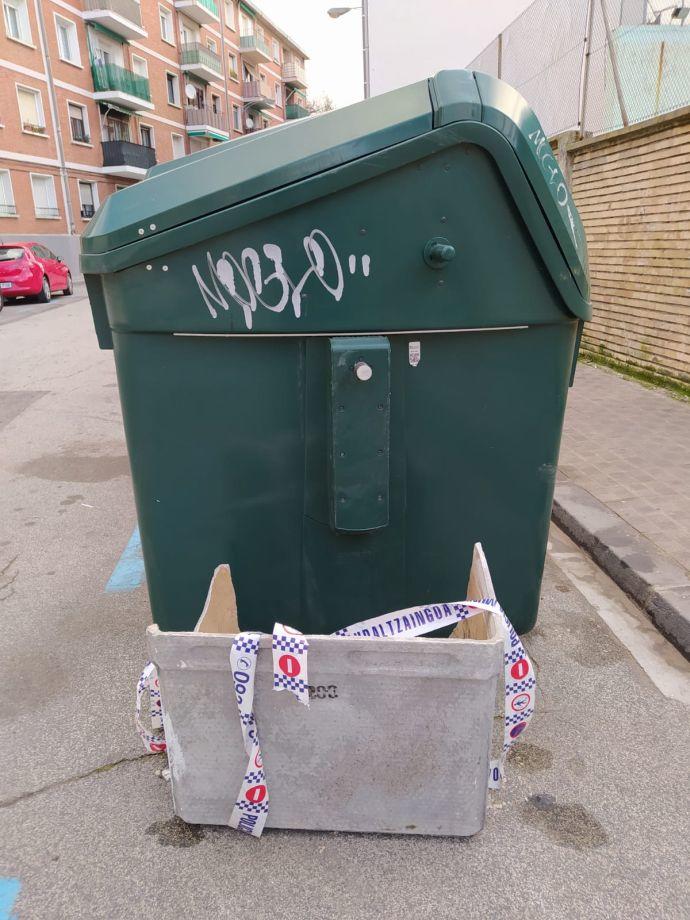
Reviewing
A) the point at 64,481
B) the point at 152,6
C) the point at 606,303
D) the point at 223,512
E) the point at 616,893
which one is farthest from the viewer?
the point at 152,6

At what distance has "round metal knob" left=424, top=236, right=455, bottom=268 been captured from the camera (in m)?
2.04

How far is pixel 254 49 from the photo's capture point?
44125 mm

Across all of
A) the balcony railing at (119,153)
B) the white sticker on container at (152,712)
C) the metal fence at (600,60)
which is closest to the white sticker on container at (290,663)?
the white sticker on container at (152,712)

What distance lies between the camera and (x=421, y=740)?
6.02 feet

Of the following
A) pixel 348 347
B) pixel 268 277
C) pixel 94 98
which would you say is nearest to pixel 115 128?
pixel 94 98

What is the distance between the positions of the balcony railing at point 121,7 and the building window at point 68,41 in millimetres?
1221

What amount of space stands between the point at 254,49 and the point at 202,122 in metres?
10.6

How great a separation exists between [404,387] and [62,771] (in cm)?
166

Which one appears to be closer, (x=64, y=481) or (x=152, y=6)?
(x=64, y=481)

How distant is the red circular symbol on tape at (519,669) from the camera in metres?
1.95

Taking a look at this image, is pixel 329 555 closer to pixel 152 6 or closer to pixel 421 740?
pixel 421 740

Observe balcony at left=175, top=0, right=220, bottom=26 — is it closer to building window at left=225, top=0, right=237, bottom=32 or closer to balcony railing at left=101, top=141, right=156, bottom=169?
building window at left=225, top=0, right=237, bottom=32

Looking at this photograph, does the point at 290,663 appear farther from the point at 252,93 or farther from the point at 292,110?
the point at 292,110

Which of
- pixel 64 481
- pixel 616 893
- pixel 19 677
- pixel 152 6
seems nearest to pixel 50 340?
pixel 64 481
